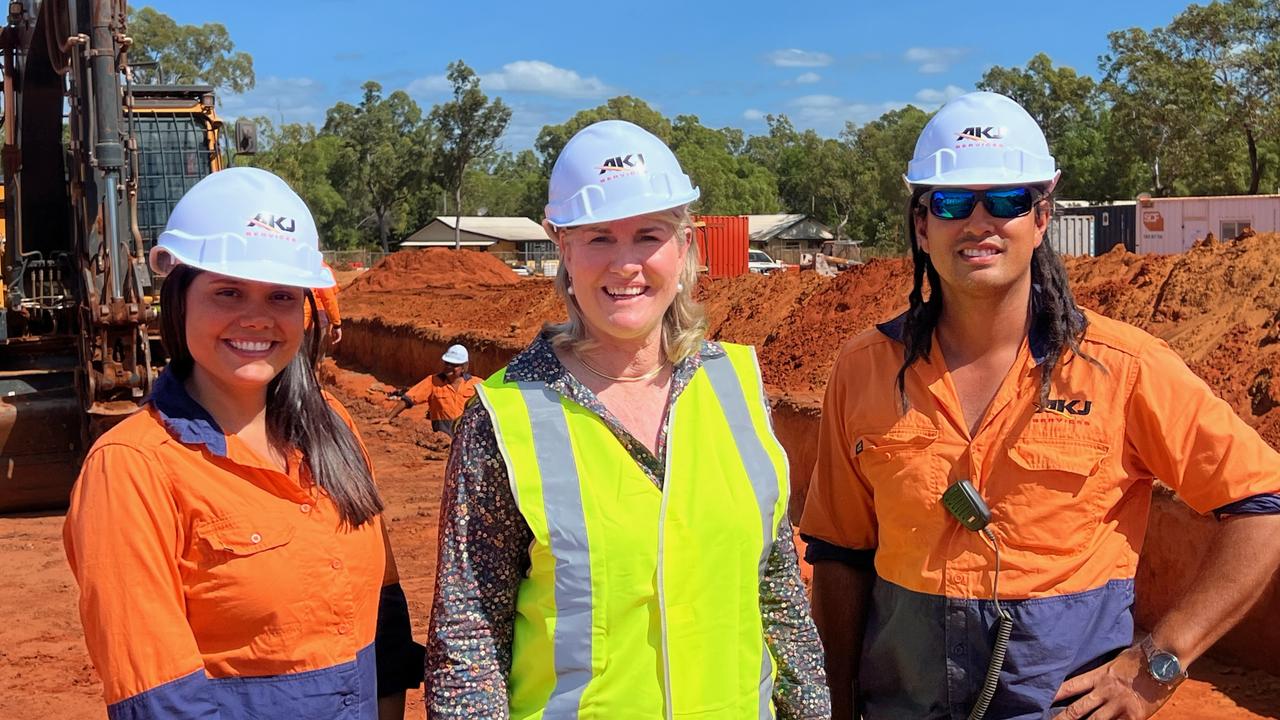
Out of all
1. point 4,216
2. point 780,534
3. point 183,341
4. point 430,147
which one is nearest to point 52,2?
point 4,216

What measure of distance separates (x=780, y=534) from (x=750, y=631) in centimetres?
22

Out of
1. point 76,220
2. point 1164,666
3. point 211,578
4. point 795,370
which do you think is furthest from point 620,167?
point 795,370

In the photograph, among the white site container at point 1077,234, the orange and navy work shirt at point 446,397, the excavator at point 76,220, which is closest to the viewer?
the excavator at point 76,220

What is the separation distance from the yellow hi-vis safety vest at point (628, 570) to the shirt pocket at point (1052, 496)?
1.97 feet

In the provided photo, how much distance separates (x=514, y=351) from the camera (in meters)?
17.0

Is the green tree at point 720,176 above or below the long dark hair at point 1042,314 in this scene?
above

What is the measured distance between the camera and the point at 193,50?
233 feet

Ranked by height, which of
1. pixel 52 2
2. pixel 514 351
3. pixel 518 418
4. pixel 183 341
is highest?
pixel 52 2

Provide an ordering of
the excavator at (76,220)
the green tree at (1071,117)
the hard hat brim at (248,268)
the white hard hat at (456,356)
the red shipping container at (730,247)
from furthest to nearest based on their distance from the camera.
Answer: the green tree at (1071,117) → the red shipping container at (730,247) → the white hard hat at (456,356) → the excavator at (76,220) → the hard hat brim at (248,268)

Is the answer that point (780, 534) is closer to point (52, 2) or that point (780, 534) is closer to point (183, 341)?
point (183, 341)

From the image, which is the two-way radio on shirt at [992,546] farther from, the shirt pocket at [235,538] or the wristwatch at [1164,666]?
the shirt pocket at [235,538]

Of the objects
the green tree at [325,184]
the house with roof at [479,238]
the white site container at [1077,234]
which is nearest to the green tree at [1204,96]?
the white site container at [1077,234]

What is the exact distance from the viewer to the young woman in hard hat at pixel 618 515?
2195 mm

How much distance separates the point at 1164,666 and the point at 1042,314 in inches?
31.4
